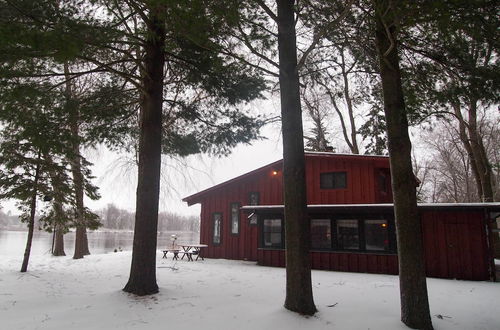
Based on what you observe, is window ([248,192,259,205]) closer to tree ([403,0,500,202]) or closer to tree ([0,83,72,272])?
tree ([0,83,72,272])

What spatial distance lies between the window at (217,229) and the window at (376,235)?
6.74 metres

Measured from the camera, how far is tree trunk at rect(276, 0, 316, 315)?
5.14 m

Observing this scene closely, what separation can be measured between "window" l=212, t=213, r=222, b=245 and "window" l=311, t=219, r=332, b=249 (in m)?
4.88

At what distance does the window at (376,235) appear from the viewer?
35.8ft

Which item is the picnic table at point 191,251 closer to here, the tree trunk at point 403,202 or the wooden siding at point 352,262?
the wooden siding at point 352,262

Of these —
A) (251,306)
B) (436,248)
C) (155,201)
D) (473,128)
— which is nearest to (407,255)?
(251,306)

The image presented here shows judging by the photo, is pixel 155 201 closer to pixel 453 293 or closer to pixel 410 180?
pixel 410 180

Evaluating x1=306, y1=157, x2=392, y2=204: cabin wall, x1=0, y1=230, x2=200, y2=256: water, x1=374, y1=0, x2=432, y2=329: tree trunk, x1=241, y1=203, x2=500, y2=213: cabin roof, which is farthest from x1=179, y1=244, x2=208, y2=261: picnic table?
x1=374, y1=0, x2=432, y2=329: tree trunk

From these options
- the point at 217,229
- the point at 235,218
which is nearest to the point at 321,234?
the point at 235,218

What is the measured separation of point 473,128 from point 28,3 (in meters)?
16.9

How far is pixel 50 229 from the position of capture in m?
10.2

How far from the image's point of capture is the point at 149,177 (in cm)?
664

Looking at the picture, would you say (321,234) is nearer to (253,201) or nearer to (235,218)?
(253,201)

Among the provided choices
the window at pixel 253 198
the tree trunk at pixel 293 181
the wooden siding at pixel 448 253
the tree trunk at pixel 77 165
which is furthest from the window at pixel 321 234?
the tree trunk at pixel 77 165
